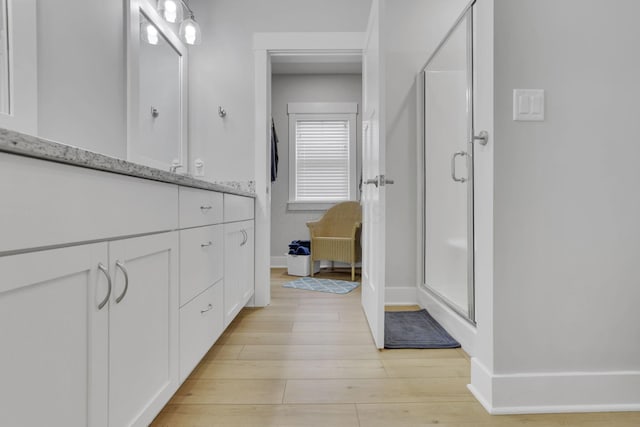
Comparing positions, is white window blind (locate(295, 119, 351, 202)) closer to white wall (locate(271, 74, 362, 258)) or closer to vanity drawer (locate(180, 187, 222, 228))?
white wall (locate(271, 74, 362, 258))

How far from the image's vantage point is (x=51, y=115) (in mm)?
1310

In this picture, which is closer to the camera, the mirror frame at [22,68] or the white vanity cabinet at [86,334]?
the white vanity cabinet at [86,334]

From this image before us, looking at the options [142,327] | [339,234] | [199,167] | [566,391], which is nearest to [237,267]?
[199,167]

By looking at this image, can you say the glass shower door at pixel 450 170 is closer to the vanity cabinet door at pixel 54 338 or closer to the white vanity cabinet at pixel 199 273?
the white vanity cabinet at pixel 199 273

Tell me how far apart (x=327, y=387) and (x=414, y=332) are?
0.81 metres

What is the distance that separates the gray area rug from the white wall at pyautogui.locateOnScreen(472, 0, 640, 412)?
61 cm

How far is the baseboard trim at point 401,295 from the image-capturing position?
2582mm

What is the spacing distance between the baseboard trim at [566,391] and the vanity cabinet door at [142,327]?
3.72ft

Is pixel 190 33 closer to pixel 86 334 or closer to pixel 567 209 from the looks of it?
pixel 86 334

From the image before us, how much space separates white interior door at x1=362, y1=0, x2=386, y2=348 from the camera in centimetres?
177

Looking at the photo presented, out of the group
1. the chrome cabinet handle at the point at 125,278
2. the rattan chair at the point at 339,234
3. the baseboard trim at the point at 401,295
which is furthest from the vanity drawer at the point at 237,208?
the rattan chair at the point at 339,234

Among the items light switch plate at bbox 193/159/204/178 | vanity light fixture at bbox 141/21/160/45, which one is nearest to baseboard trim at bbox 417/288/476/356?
light switch plate at bbox 193/159/204/178

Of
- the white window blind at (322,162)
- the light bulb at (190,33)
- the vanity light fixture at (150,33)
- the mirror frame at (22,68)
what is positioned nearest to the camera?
the mirror frame at (22,68)

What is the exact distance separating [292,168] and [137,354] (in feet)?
11.9
